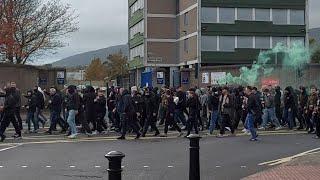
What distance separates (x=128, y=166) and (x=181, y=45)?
57317mm

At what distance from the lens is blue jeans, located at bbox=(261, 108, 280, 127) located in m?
22.0

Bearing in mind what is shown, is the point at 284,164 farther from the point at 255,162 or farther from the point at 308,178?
the point at 308,178

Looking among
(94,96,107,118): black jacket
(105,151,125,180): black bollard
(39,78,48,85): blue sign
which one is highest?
(39,78,48,85): blue sign

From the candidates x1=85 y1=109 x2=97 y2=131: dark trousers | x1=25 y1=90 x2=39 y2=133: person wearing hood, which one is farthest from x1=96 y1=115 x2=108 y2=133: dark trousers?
x1=25 y1=90 x2=39 y2=133: person wearing hood

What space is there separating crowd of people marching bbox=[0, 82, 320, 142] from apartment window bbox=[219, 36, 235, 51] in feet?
135

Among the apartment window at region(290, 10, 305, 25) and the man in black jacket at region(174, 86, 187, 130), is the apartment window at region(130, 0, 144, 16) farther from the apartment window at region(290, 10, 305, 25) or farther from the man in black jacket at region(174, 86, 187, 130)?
the man in black jacket at region(174, 86, 187, 130)

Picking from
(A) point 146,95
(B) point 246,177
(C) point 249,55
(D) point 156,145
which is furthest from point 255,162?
(C) point 249,55

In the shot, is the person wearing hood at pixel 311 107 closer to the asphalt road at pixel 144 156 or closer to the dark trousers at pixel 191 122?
the asphalt road at pixel 144 156

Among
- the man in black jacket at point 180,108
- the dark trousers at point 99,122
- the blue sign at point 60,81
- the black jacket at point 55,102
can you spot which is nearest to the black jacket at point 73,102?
the dark trousers at point 99,122

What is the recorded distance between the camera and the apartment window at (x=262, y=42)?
64.5m

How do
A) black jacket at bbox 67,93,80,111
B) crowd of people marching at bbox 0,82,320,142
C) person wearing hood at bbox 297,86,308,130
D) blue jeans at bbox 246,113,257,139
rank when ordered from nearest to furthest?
blue jeans at bbox 246,113,257,139, crowd of people marching at bbox 0,82,320,142, black jacket at bbox 67,93,80,111, person wearing hood at bbox 297,86,308,130

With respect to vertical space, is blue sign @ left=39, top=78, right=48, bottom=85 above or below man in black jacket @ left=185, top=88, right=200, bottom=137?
above

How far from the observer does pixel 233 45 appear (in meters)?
64.6

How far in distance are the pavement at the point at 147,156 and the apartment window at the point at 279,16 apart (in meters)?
46.9
